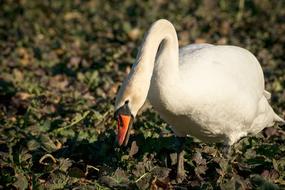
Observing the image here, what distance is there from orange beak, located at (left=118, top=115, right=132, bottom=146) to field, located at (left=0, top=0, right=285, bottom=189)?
0.82 ft

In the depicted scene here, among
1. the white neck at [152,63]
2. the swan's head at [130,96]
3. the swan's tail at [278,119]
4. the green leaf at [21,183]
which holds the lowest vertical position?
the green leaf at [21,183]

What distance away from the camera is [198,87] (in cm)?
437

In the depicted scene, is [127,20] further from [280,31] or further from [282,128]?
[282,128]

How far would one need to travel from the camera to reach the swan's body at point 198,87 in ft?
13.3

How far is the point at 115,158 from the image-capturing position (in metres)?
4.93

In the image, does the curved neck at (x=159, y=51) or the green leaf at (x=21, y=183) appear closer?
the curved neck at (x=159, y=51)

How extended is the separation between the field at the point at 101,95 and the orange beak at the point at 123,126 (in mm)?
251

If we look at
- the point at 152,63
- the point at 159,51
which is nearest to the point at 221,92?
the point at 159,51

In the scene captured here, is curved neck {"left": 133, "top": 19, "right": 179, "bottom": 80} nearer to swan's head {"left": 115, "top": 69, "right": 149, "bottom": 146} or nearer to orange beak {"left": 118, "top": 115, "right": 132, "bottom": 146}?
swan's head {"left": 115, "top": 69, "right": 149, "bottom": 146}

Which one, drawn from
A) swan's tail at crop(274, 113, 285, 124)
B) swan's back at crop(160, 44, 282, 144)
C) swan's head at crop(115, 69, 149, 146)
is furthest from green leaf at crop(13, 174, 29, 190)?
swan's tail at crop(274, 113, 285, 124)

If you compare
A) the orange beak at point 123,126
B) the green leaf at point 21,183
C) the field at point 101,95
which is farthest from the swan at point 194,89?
the green leaf at point 21,183

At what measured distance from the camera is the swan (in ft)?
13.3

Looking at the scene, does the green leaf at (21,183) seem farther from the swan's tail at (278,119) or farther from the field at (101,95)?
the swan's tail at (278,119)

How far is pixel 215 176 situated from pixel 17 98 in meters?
2.77
